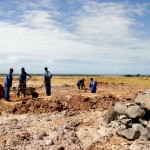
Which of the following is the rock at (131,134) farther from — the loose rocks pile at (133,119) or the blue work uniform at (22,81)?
the blue work uniform at (22,81)

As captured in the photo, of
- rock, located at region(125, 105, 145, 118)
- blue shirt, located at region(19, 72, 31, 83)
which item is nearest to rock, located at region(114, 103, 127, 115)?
rock, located at region(125, 105, 145, 118)

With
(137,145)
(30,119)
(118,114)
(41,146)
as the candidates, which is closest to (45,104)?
(30,119)

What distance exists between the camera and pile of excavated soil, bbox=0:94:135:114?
19.2 meters

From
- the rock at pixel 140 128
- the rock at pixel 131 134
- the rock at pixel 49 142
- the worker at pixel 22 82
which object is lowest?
the rock at pixel 49 142

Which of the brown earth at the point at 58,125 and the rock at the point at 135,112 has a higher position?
the rock at the point at 135,112

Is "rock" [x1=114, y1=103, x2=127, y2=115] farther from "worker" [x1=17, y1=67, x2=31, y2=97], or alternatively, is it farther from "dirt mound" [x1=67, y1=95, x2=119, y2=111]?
"worker" [x1=17, y1=67, x2=31, y2=97]

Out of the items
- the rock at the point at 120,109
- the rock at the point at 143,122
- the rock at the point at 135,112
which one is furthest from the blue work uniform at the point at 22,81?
the rock at the point at 143,122

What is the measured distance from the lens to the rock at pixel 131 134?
13780 millimetres

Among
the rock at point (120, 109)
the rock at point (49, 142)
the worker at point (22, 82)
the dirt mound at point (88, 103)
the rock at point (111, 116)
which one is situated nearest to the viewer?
the rock at point (49, 142)

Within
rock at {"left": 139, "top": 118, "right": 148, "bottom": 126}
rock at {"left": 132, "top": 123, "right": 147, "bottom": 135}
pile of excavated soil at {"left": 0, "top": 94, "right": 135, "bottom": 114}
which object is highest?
pile of excavated soil at {"left": 0, "top": 94, "right": 135, "bottom": 114}

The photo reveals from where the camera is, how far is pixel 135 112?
14.7m

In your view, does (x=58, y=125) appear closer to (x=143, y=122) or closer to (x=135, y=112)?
(x=135, y=112)

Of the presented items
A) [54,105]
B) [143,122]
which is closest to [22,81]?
[54,105]

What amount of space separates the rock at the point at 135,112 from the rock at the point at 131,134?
0.80 m
